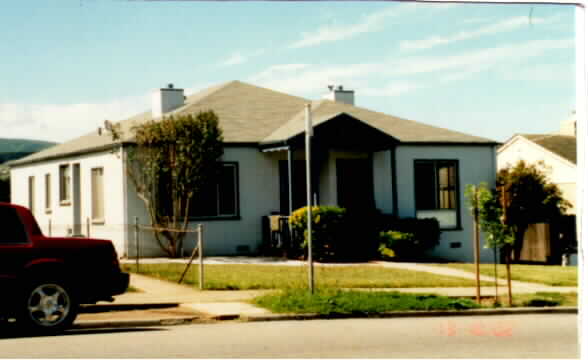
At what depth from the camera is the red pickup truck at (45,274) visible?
9602 millimetres

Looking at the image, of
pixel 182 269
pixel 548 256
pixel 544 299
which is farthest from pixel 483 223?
pixel 548 256

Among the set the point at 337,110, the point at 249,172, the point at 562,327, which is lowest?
the point at 562,327

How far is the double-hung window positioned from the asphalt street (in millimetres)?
11684

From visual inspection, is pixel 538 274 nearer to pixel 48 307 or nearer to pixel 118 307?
pixel 118 307

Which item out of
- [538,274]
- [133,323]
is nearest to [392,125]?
[538,274]

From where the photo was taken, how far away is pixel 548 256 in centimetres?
2338

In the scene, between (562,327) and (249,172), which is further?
(249,172)

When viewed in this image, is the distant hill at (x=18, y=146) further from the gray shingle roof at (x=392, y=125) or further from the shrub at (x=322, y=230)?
the gray shingle roof at (x=392, y=125)

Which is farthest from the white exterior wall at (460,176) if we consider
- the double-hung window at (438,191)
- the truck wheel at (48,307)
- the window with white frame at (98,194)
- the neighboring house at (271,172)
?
the truck wheel at (48,307)

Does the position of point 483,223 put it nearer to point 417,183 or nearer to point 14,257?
point 14,257

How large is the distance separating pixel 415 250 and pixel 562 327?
10.0 m

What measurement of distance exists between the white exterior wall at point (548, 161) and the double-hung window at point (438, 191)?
3640mm

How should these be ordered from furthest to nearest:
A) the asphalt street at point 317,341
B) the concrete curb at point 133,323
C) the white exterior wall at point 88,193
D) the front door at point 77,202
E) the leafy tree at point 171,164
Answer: the leafy tree at point 171,164
the white exterior wall at point 88,193
the front door at point 77,202
the concrete curb at point 133,323
the asphalt street at point 317,341

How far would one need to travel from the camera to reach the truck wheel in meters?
9.74
